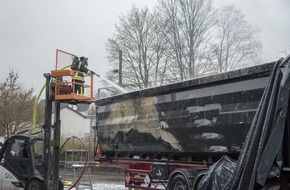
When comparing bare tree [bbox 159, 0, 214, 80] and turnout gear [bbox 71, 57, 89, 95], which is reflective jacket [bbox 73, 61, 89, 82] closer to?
turnout gear [bbox 71, 57, 89, 95]

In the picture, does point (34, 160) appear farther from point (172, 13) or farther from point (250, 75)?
point (172, 13)

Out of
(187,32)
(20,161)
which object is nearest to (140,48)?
(187,32)

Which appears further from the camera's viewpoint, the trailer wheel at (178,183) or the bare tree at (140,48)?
the bare tree at (140,48)

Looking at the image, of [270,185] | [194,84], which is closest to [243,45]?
[194,84]

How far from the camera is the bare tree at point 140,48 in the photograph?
112ft

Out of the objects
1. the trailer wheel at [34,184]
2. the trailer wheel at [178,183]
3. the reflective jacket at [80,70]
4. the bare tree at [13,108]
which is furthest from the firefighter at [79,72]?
the bare tree at [13,108]

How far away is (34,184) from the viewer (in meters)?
10.8

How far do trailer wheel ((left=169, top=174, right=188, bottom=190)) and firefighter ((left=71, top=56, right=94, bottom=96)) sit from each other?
352 centimetres

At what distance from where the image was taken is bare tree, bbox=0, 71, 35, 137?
2698 cm

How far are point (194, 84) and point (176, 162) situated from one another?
195 centimetres

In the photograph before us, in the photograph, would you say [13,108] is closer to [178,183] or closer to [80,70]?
[80,70]

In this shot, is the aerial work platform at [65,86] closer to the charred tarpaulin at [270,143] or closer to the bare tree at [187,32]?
the charred tarpaulin at [270,143]

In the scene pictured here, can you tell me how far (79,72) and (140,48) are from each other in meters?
24.3

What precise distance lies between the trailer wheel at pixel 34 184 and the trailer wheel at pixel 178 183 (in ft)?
12.6
